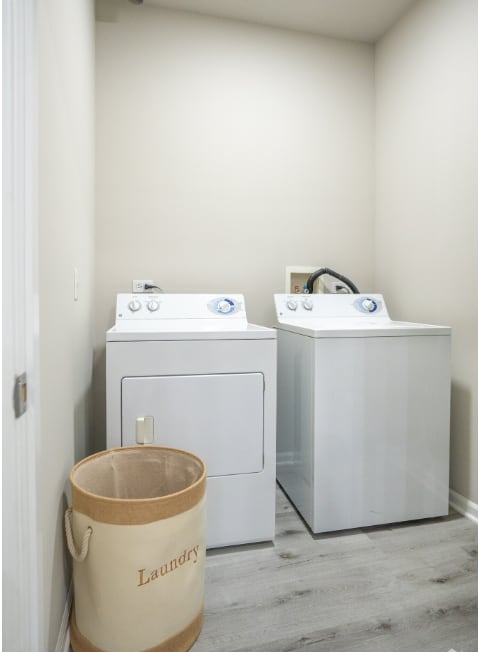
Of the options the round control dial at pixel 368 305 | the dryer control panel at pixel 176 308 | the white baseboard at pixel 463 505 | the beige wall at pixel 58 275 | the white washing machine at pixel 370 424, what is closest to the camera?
the beige wall at pixel 58 275

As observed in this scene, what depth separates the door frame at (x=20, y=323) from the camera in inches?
28.8

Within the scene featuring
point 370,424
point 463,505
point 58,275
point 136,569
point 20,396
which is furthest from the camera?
point 463,505

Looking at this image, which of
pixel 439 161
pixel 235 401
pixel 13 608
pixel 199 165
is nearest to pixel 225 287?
pixel 199 165

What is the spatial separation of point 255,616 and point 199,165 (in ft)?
7.01

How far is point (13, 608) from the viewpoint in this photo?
0.75 m

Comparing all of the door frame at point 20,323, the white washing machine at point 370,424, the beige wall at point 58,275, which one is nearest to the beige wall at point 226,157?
the beige wall at point 58,275

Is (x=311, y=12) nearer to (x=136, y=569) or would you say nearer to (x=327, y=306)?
(x=327, y=306)

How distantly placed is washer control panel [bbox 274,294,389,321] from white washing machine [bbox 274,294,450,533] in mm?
363

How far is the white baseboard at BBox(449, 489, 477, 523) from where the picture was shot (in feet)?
5.98

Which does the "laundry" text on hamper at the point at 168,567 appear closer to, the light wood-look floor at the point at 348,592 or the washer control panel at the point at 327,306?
the light wood-look floor at the point at 348,592

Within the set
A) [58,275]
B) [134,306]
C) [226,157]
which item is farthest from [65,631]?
[226,157]

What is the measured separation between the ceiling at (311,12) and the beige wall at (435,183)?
0.39 feet

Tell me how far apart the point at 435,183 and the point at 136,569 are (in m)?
2.10

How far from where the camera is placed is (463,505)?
188 cm
